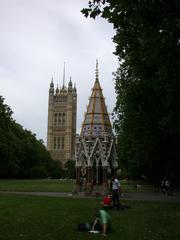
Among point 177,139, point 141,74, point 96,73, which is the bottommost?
point 177,139

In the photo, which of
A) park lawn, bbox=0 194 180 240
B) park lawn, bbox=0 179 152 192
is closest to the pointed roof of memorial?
park lawn, bbox=0 179 152 192

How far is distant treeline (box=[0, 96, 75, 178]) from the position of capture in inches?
2547

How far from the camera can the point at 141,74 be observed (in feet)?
91.8

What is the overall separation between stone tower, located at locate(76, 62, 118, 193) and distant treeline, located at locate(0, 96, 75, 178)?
27.6 meters

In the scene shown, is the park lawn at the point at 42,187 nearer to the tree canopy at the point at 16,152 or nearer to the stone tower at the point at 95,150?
the stone tower at the point at 95,150

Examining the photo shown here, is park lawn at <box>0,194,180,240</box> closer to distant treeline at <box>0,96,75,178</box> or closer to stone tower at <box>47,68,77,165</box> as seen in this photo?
distant treeline at <box>0,96,75,178</box>

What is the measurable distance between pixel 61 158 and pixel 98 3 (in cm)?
17961

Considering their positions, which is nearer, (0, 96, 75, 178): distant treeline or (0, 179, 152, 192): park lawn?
(0, 179, 152, 192): park lawn

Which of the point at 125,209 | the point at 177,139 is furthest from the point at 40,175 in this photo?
the point at 125,209

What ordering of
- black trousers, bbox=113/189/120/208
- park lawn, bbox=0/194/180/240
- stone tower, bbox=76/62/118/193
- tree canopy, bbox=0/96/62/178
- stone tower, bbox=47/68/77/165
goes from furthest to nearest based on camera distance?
stone tower, bbox=47/68/77/165, tree canopy, bbox=0/96/62/178, stone tower, bbox=76/62/118/193, black trousers, bbox=113/189/120/208, park lawn, bbox=0/194/180/240

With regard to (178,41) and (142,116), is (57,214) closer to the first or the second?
(178,41)

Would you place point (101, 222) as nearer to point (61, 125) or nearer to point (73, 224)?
point (73, 224)

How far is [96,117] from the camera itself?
123 feet

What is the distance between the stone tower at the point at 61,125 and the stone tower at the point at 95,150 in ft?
503
